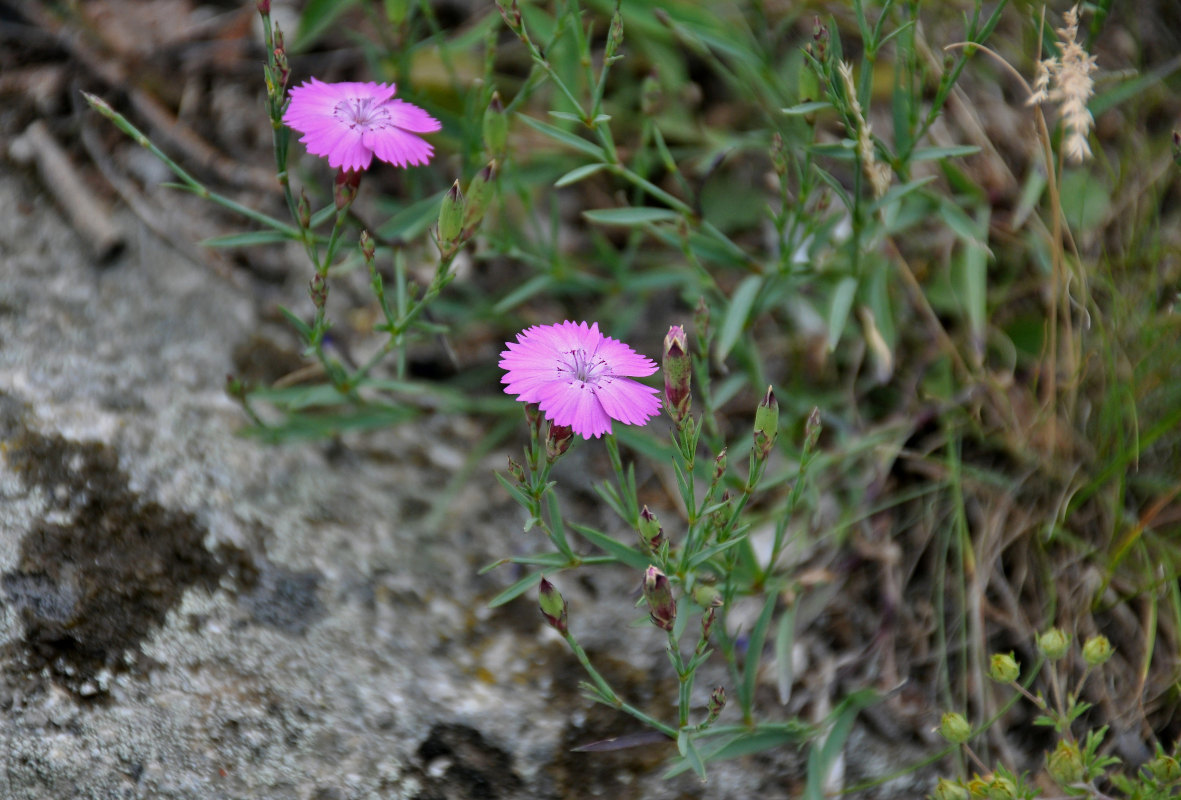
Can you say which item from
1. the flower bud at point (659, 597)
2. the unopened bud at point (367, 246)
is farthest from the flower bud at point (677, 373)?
the unopened bud at point (367, 246)

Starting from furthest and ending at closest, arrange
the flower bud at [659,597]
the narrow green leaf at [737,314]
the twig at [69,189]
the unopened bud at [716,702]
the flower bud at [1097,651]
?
1. the twig at [69,189]
2. the narrow green leaf at [737,314]
3. the flower bud at [1097,651]
4. the unopened bud at [716,702]
5. the flower bud at [659,597]

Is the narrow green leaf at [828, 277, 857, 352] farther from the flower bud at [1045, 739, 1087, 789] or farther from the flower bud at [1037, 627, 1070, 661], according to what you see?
the flower bud at [1045, 739, 1087, 789]

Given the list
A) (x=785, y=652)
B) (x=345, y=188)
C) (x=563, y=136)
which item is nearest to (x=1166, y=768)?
(x=785, y=652)

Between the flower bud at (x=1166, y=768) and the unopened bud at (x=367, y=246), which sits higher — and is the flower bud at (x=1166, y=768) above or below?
below

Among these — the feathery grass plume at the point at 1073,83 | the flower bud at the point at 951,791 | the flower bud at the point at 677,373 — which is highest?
the feathery grass plume at the point at 1073,83

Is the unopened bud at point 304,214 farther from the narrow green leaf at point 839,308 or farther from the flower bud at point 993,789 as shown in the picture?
the flower bud at point 993,789

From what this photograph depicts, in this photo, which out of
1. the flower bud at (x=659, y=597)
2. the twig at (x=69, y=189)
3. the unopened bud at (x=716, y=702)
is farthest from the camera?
the twig at (x=69, y=189)

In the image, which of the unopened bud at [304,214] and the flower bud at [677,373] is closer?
the flower bud at [677,373]
